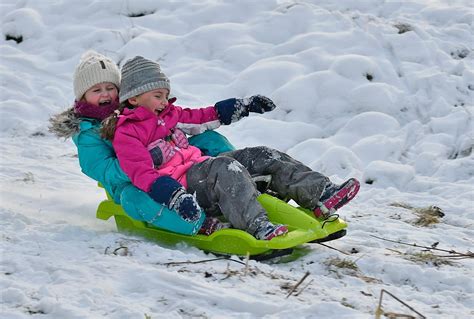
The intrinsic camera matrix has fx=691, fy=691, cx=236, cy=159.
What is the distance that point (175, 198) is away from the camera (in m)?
3.56

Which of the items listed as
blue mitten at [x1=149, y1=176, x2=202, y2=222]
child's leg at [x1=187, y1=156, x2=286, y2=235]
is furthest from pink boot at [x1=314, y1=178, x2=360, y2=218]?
blue mitten at [x1=149, y1=176, x2=202, y2=222]

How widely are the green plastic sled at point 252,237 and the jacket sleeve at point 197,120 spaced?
2.30 feet

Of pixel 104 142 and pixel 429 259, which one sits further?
pixel 104 142

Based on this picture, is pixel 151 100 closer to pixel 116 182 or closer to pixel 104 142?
pixel 104 142

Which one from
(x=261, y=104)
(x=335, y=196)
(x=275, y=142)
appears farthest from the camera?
(x=275, y=142)

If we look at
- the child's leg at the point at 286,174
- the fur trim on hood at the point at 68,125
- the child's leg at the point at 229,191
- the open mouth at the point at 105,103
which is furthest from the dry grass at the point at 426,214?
the fur trim on hood at the point at 68,125

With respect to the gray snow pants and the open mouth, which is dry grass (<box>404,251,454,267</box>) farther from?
the open mouth

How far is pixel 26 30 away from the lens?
8148 mm

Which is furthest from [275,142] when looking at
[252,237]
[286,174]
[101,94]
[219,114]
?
[252,237]

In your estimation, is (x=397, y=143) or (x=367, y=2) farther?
(x=367, y=2)

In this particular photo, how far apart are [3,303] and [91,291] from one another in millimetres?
350

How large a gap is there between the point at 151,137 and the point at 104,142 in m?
0.29

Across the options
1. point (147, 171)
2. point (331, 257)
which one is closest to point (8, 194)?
point (147, 171)

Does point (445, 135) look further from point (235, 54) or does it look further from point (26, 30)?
point (26, 30)
